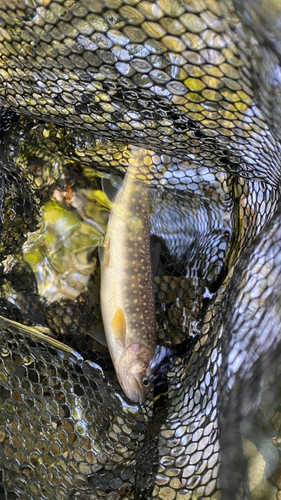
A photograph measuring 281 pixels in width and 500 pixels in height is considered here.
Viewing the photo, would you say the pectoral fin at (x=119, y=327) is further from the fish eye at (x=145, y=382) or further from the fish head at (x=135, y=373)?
the fish eye at (x=145, y=382)

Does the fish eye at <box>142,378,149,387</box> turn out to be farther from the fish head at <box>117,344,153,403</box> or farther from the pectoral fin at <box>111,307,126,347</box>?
the pectoral fin at <box>111,307,126,347</box>

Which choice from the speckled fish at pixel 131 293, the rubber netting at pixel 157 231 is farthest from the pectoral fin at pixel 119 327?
the rubber netting at pixel 157 231

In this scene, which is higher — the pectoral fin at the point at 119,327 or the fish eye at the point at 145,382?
the pectoral fin at the point at 119,327

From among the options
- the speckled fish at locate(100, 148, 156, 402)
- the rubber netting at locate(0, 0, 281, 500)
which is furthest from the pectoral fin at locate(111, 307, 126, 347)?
the rubber netting at locate(0, 0, 281, 500)

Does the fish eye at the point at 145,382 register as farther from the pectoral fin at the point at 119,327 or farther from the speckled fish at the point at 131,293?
the pectoral fin at the point at 119,327

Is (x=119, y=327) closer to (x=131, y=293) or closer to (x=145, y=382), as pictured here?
(x=131, y=293)

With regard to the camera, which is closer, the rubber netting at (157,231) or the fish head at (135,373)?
the rubber netting at (157,231)

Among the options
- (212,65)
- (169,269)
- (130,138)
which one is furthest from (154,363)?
(212,65)

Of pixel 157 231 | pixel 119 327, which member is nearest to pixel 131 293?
pixel 119 327
